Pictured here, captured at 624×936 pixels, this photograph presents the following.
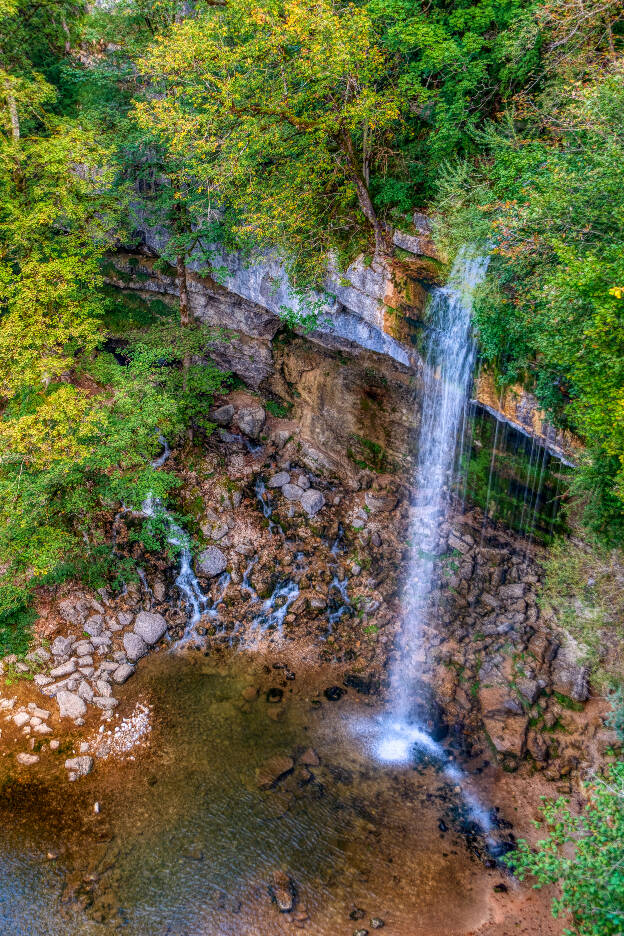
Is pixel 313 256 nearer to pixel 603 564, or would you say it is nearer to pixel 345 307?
pixel 345 307

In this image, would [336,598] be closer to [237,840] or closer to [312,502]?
[312,502]

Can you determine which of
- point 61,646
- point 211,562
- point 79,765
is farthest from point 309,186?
point 79,765

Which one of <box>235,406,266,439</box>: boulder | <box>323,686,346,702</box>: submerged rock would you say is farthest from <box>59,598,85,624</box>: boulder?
<box>235,406,266,439</box>: boulder

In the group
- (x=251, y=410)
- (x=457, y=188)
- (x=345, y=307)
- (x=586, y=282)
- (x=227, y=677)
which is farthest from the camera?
(x=251, y=410)

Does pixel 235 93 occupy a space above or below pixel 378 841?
above

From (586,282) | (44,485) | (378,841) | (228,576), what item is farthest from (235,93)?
(378,841)

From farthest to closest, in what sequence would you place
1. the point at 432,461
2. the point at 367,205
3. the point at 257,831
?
the point at 432,461
the point at 367,205
the point at 257,831
